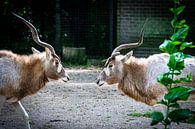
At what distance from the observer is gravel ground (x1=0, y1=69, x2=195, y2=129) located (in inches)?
278

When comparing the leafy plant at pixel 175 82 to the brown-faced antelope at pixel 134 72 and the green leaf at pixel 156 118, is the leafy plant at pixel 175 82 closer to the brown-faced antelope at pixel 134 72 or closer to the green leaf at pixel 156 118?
the green leaf at pixel 156 118

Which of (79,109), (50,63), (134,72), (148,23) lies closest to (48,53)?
(50,63)

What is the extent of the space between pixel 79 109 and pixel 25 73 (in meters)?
1.78

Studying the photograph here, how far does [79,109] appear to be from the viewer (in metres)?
8.34

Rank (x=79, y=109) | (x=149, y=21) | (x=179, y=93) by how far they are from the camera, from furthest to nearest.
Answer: (x=149, y=21)
(x=79, y=109)
(x=179, y=93)

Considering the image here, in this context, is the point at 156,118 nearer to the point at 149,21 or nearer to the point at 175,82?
the point at 175,82

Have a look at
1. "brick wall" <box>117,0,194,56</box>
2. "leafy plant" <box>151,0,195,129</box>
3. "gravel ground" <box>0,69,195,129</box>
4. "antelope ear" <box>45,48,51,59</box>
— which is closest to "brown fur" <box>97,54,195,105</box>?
"gravel ground" <box>0,69,195,129</box>

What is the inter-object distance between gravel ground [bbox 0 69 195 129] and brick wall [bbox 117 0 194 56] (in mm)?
3926

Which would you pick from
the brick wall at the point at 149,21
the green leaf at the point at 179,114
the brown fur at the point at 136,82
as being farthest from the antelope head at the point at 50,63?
the brick wall at the point at 149,21

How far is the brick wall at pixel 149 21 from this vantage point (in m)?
14.6

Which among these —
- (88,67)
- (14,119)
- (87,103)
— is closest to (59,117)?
(14,119)

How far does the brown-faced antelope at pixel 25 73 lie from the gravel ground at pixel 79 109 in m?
0.54

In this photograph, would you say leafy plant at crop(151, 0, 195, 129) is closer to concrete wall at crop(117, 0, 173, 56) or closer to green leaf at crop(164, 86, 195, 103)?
green leaf at crop(164, 86, 195, 103)

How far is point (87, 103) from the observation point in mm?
8875
